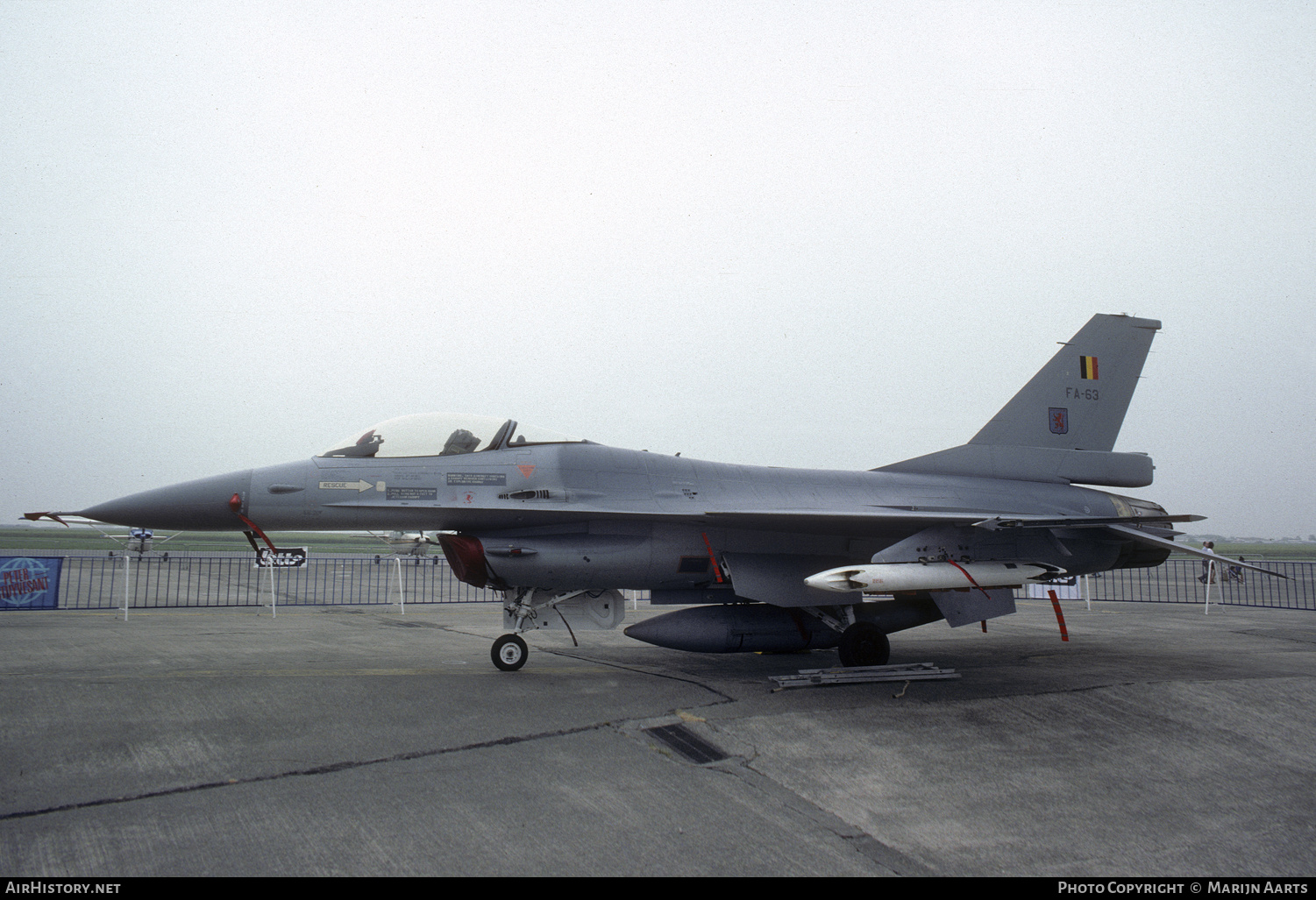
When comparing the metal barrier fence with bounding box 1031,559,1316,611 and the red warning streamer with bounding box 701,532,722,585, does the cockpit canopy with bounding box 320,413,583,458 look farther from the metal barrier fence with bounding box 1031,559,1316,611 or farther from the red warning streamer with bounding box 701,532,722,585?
the metal barrier fence with bounding box 1031,559,1316,611

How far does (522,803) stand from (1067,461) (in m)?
9.16

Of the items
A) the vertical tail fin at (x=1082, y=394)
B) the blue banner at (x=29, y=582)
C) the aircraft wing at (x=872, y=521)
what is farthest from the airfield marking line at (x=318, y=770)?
the blue banner at (x=29, y=582)

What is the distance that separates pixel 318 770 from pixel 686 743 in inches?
96.0

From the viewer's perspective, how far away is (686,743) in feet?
18.2

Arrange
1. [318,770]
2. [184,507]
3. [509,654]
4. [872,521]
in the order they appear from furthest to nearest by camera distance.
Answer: [872,521], [509,654], [184,507], [318,770]

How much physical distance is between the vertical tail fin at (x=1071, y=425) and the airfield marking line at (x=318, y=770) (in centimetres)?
644

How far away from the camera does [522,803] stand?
4.34 m

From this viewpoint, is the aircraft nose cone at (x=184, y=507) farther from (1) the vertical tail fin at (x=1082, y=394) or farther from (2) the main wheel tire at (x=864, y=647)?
(1) the vertical tail fin at (x=1082, y=394)

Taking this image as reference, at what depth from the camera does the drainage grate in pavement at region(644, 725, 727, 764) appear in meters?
5.29

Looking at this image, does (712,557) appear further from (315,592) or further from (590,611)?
(315,592)

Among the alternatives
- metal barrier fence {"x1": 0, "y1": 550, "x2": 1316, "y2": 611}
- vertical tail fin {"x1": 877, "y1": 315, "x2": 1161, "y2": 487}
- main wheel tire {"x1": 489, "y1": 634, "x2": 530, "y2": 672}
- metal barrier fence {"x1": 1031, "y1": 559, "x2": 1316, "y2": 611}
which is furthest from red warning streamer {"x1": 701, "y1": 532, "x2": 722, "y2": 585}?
metal barrier fence {"x1": 1031, "y1": 559, "x2": 1316, "y2": 611}

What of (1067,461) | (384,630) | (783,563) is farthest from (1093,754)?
(384,630)

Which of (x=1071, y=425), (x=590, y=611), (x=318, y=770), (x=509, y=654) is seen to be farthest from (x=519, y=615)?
(x=1071, y=425)

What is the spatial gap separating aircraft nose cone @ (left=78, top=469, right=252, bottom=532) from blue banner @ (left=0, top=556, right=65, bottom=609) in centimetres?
755
